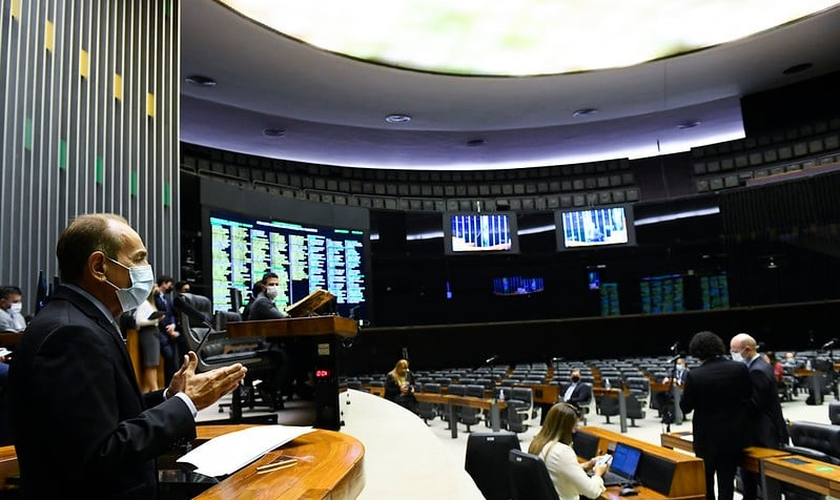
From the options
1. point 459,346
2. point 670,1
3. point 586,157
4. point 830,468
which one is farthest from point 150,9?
point 586,157

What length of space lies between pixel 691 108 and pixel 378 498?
66.9ft

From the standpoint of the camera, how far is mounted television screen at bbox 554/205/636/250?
1895 cm

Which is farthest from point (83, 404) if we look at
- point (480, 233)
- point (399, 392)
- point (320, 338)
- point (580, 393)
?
point (480, 233)

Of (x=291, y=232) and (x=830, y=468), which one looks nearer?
(x=830, y=468)

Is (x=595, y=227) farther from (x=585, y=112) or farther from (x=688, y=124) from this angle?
(x=688, y=124)

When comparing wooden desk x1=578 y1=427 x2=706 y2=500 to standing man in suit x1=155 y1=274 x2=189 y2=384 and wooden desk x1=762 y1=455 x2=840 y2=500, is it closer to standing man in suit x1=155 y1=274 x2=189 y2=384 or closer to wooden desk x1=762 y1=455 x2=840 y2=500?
wooden desk x1=762 y1=455 x2=840 y2=500

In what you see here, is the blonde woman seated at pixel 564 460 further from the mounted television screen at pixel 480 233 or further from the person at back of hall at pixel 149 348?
the mounted television screen at pixel 480 233

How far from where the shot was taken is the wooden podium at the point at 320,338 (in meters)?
2.96

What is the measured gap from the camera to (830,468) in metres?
3.39

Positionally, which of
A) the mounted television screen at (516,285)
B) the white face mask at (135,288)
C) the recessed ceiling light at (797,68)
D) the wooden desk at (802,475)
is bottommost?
the wooden desk at (802,475)

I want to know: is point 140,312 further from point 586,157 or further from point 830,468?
point 586,157

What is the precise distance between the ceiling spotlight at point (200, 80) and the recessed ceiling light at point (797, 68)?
1497 cm

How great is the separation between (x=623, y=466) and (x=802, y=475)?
116 cm

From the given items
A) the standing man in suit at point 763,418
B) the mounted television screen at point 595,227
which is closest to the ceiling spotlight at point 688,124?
the mounted television screen at point 595,227
